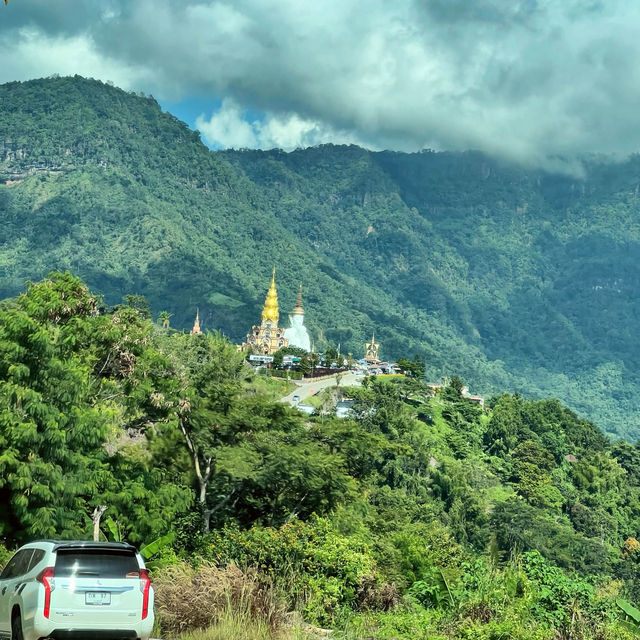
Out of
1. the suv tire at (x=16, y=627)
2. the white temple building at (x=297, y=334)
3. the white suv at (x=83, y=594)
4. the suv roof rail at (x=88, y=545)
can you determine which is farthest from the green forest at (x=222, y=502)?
the white temple building at (x=297, y=334)

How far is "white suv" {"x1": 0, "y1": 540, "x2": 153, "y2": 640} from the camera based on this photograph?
11.0 meters

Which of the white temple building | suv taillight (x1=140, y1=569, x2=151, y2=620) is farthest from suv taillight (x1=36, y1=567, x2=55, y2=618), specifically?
the white temple building

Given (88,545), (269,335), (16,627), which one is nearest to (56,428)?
(16,627)

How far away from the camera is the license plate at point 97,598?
11.1m

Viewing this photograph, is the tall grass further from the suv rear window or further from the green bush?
the green bush

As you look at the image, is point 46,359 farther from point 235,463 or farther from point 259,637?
point 259,637

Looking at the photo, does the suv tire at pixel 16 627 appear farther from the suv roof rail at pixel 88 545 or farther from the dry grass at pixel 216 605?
the dry grass at pixel 216 605

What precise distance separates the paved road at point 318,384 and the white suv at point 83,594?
73.6 meters

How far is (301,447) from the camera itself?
24.9 metres

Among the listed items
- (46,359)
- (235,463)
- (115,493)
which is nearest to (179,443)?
(235,463)

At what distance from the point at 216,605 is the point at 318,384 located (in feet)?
283

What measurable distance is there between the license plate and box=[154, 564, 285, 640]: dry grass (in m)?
1.38

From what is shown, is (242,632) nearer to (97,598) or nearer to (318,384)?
(97,598)

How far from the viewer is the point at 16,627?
11.5m
